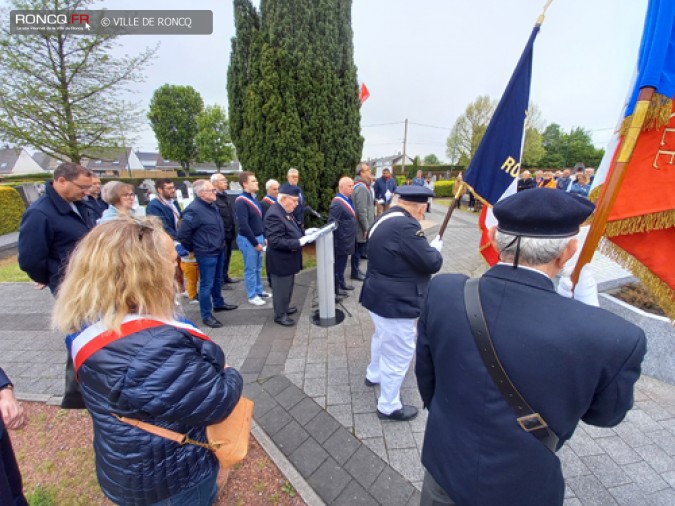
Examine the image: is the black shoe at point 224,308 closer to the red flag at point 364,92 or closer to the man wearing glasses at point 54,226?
the man wearing glasses at point 54,226

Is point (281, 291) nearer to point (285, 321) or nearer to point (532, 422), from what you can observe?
point (285, 321)

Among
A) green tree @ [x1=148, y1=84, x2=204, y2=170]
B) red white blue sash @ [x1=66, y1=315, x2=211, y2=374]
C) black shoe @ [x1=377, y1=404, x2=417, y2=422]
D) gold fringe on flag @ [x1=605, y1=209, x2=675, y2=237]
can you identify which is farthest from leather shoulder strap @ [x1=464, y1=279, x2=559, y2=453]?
green tree @ [x1=148, y1=84, x2=204, y2=170]

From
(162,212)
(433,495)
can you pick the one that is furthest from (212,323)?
(433,495)

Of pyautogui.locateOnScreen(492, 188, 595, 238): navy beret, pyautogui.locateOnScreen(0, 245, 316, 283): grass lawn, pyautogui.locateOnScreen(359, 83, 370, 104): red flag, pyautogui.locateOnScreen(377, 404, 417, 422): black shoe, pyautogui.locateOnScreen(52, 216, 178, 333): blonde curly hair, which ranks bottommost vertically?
pyautogui.locateOnScreen(0, 245, 316, 283): grass lawn

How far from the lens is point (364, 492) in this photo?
84.5 inches

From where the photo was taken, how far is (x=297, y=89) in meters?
6.87

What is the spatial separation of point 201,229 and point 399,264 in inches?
114

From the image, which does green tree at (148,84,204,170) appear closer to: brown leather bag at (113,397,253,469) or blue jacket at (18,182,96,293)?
blue jacket at (18,182,96,293)

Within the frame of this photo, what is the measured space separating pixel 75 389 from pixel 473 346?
6.44 feet

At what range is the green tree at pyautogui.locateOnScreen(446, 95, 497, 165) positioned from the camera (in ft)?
106

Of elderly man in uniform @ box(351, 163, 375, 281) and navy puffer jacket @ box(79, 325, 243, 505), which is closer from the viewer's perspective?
navy puffer jacket @ box(79, 325, 243, 505)

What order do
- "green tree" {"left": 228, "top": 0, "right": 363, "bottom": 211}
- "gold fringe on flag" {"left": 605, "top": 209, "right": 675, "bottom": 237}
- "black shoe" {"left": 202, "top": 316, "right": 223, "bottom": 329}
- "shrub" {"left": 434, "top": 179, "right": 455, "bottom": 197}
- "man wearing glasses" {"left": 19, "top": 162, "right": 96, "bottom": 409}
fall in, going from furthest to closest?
1. "shrub" {"left": 434, "top": 179, "right": 455, "bottom": 197}
2. "green tree" {"left": 228, "top": 0, "right": 363, "bottom": 211}
3. "black shoe" {"left": 202, "top": 316, "right": 223, "bottom": 329}
4. "man wearing glasses" {"left": 19, "top": 162, "right": 96, "bottom": 409}
5. "gold fringe on flag" {"left": 605, "top": 209, "right": 675, "bottom": 237}

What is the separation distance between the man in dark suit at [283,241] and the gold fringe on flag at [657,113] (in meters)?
3.17

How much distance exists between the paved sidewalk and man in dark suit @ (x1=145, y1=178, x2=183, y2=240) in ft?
4.86
